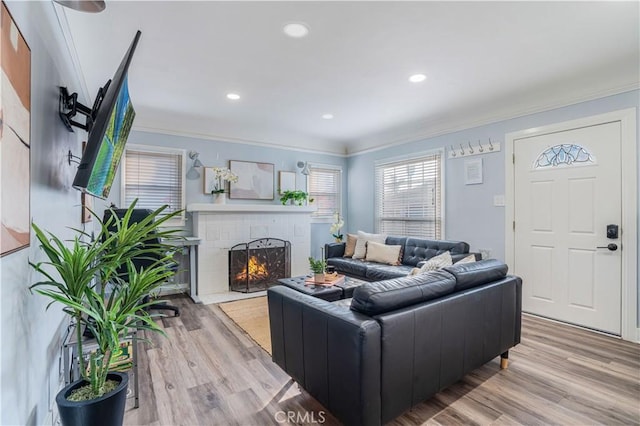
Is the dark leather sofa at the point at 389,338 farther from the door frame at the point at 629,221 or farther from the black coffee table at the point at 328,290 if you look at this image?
the door frame at the point at 629,221

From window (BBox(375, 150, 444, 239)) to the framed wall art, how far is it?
4375 mm

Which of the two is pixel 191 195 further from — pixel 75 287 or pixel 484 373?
pixel 484 373

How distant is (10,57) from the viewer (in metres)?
1.13

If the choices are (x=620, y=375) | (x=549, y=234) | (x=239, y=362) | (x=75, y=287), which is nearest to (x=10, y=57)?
(x=75, y=287)

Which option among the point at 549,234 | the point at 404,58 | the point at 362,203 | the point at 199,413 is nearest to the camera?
the point at 199,413

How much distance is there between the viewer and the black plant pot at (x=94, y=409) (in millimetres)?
1239

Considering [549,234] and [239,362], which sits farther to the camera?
[549,234]

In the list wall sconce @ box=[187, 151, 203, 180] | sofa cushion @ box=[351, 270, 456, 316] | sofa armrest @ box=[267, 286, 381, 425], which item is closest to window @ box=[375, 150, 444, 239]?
sofa cushion @ box=[351, 270, 456, 316]

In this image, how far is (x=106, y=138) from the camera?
1.72m

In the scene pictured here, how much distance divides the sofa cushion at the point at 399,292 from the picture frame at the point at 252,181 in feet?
12.0

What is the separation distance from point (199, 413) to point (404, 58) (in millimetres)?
2999

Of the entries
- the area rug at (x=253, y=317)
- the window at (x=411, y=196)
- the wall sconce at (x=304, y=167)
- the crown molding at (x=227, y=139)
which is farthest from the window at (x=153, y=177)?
the window at (x=411, y=196)

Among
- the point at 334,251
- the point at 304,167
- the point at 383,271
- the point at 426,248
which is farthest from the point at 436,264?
the point at 304,167

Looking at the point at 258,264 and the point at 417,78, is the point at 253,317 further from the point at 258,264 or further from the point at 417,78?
the point at 417,78
